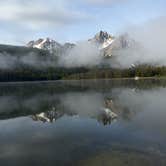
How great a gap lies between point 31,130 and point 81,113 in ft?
44.3

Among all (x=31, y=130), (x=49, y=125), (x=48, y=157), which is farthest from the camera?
(x=49, y=125)

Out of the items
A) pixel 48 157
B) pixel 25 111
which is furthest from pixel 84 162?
pixel 25 111

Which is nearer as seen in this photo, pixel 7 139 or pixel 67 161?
pixel 67 161

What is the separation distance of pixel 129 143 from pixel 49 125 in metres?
15.0

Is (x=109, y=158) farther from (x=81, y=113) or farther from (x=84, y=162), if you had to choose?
(x=81, y=113)

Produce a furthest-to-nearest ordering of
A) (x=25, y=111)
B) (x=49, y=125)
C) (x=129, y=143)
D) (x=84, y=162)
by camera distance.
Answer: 1. (x=25, y=111)
2. (x=49, y=125)
3. (x=129, y=143)
4. (x=84, y=162)

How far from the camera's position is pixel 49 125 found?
38.4 metres

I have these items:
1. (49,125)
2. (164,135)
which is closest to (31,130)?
(49,125)

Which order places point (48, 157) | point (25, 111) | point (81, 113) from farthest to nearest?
point (25, 111)
point (81, 113)
point (48, 157)

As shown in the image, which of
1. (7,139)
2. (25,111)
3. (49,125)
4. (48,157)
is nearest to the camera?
(48,157)

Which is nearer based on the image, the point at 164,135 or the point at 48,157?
the point at 48,157

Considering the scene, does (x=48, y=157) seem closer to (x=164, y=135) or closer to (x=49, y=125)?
(x=164, y=135)

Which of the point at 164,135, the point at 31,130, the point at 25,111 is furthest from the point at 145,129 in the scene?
the point at 25,111

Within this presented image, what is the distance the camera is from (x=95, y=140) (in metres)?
27.9
